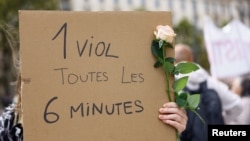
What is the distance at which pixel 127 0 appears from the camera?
5334 centimetres

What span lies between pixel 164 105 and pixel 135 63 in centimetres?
18

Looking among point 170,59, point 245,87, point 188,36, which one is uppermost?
point 188,36

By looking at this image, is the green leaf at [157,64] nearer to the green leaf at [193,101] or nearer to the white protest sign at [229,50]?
the green leaf at [193,101]

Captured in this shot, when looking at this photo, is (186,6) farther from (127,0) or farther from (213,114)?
(213,114)

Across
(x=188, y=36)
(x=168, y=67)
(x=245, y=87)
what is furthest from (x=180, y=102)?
(x=188, y=36)

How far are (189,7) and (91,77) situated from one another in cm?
6103

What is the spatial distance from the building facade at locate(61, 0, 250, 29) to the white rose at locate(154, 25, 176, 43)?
44.7 metres

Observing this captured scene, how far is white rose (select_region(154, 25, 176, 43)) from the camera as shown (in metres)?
1.86

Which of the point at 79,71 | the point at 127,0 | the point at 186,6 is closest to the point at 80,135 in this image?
the point at 79,71

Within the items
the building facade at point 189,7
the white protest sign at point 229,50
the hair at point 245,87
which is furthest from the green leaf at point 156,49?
the building facade at point 189,7

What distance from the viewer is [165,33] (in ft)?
6.12

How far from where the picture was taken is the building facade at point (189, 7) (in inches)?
1982

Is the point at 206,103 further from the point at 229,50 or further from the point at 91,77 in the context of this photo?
the point at 229,50

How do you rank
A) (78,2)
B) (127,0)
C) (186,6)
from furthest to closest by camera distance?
(186,6)
(127,0)
(78,2)
